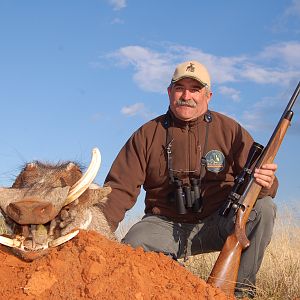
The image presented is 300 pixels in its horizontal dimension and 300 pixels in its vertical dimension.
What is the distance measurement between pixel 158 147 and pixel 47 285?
12.5 ft

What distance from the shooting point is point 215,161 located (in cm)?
→ 686

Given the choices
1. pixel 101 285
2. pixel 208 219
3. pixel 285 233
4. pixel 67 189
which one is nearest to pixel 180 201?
pixel 208 219

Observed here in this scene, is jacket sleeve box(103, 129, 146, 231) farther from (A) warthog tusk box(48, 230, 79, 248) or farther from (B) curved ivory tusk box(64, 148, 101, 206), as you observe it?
(A) warthog tusk box(48, 230, 79, 248)

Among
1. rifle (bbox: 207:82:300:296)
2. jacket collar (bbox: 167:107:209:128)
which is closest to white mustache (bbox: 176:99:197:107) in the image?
jacket collar (bbox: 167:107:209:128)

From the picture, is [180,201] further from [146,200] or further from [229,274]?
[229,274]

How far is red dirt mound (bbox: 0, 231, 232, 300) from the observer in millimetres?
3299

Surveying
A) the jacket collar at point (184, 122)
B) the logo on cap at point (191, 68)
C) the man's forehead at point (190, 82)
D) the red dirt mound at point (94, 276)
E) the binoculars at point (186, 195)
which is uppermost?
the logo on cap at point (191, 68)

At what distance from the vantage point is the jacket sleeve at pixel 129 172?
6691 millimetres

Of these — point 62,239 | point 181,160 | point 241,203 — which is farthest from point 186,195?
point 62,239

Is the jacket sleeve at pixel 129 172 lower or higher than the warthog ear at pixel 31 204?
higher

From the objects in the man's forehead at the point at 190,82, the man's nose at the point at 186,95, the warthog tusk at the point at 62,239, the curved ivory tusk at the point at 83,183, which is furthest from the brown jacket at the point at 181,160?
the warthog tusk at the point at 62,239

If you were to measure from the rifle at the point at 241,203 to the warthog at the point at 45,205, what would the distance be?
58.5 inches

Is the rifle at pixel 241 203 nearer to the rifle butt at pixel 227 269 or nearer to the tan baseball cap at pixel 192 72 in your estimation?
the rifle butt at pixel 227 269

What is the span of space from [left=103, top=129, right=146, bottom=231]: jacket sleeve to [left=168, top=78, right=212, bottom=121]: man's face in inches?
22.3
